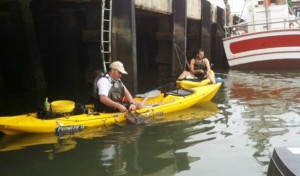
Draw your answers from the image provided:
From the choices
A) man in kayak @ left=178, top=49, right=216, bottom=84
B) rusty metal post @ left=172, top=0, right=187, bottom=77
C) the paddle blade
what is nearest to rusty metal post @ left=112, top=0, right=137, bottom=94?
the paddle blade

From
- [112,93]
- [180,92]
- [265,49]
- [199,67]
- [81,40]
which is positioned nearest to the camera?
[112,93]

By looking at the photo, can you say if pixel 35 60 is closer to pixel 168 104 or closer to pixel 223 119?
pixel 168 104

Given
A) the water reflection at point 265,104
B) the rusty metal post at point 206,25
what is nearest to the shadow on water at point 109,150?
the water reflection at point 265,104

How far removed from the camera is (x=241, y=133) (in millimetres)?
7379

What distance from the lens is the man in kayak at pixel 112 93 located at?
755 centimetres

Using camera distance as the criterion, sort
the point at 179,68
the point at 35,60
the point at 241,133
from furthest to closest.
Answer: the point at 179,68, the point at 35,60, the point at 241,133

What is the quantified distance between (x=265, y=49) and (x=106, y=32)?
1067cm

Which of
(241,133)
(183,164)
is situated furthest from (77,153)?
(241,133)

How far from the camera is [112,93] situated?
7770 millimetres

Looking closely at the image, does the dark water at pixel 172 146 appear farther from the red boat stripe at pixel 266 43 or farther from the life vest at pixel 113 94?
the red boat stripe at pixel 266 43

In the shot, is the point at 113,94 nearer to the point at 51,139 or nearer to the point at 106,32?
the point at 51,139

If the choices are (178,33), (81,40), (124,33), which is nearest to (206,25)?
(178,33)

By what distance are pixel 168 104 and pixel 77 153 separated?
320 centimetres

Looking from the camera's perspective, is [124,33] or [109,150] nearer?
[109,150]
